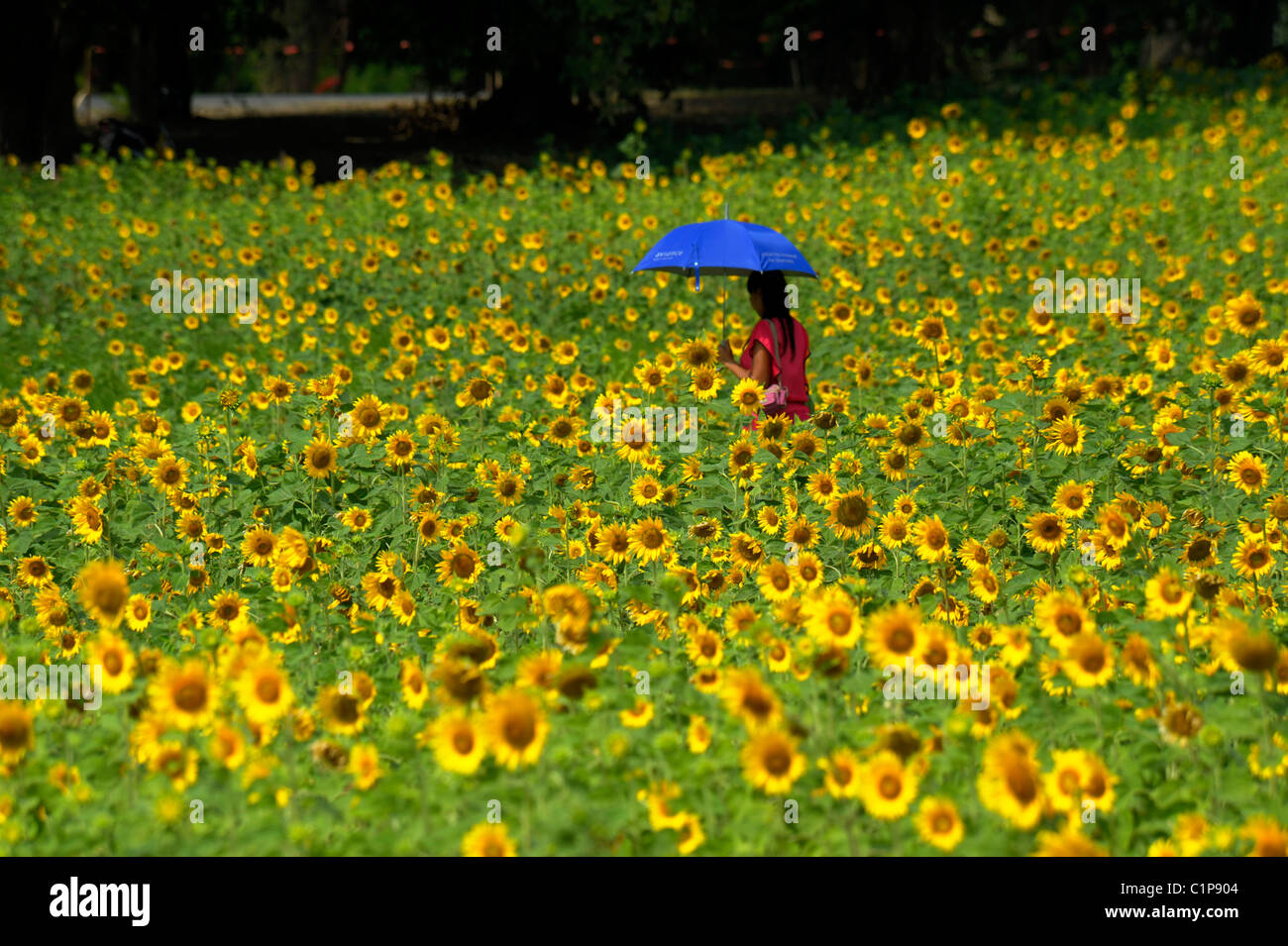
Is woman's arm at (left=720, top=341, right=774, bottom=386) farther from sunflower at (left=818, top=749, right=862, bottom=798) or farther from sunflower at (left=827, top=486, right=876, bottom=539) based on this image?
sunflower at (left=818, top=749, right=862, bottom=798)

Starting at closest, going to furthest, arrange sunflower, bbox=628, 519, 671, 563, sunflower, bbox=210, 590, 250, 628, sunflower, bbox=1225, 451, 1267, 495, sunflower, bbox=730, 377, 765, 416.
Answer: sunflower, bbox=210, 590, 250, 628 → sunflower, bbox=628, 519, 671, 563 → sunflower, bbox=1225, 451, 1267, 495 → sunflower, bbox=730, 377, 765, 416

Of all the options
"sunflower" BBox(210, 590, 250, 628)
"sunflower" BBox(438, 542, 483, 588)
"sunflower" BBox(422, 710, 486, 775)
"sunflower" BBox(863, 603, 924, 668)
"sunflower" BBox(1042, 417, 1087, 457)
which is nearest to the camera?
"sunflower" BBox(422, 710, 486, 775)

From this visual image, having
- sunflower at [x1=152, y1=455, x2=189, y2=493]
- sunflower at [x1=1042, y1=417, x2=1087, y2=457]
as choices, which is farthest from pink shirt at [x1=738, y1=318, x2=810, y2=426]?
sunflower at [x1=152, y1=455, x2=189, y2=493]

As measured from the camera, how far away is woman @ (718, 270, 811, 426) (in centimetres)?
733

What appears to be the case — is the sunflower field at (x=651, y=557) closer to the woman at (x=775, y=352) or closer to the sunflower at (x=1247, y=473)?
the sunflower at (x=1247, y=473)

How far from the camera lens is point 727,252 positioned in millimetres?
7859

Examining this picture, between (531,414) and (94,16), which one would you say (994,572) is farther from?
(94,16)

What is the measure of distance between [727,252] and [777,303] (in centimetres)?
55

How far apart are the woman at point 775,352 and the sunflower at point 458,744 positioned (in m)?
4.57

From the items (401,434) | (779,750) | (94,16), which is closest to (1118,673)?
(779,750)

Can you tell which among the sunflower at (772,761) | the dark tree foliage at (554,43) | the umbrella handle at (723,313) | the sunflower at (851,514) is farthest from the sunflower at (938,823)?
the dark tree foliage at (554,43)

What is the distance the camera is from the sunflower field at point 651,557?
291 centimetres

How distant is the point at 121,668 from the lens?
3145mm

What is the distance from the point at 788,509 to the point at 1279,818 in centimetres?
253
